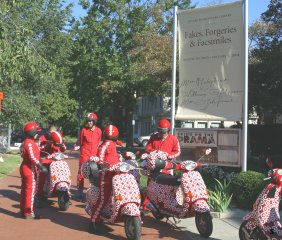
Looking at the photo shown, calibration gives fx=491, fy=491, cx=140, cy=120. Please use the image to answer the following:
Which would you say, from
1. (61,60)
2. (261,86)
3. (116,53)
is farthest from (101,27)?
(261,86)

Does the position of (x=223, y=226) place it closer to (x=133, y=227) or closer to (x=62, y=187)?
(x=133, y=227)

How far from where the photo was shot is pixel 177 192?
24.8ft

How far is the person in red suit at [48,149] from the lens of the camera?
A: 10102mm

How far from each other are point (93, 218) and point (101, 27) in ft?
104

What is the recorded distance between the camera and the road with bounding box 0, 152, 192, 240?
742 centimetres

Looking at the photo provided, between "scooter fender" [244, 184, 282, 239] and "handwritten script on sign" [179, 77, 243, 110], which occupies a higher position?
"handwritten script on sign" [179, 77, 243, 110]

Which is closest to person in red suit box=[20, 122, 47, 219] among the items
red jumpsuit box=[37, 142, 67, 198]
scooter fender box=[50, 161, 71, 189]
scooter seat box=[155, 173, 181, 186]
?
scooter fender box=[50, 161, 71, 189]

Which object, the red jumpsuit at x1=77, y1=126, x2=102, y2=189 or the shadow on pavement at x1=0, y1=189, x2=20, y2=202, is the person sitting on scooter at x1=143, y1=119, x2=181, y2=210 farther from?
the shadow on pavement at x1=0, y1=189, x2=20, y2=202

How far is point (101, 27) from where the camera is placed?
37.8m

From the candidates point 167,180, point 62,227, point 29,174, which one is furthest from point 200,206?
point 29,174


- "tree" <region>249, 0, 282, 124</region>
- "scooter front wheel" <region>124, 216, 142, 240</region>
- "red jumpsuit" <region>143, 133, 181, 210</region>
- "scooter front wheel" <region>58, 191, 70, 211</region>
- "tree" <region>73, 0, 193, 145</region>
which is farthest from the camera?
"tree" <region>73, 0, 193, 145</region>

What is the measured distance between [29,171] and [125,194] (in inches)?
102

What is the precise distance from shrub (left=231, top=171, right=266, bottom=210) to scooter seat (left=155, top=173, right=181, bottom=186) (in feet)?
7.63

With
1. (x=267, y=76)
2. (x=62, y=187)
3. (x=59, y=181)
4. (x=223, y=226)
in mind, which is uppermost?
(x=267, y=76)
